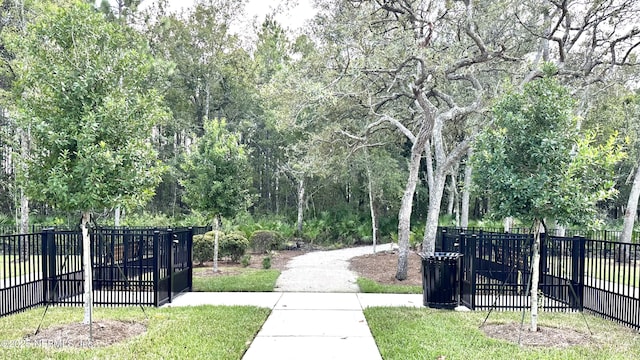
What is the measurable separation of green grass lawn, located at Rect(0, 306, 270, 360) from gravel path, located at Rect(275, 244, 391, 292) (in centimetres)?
288

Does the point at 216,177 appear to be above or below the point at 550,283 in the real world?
above

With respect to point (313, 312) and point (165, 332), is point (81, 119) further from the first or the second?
point (313, 312)

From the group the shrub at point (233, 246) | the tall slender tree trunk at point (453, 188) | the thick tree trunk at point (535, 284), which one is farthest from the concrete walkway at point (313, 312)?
the tall slender tree trunk at point (453, 188)

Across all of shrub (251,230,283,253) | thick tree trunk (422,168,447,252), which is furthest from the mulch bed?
thick tree trunk (422,168,447,252)

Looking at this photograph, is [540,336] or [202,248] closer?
[540,336]

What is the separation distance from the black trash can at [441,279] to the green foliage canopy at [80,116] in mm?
5177

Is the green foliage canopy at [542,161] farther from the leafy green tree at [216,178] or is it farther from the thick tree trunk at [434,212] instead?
the leafy green tree at [216,178]

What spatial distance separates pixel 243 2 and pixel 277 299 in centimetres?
2174

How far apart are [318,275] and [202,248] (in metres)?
4.04

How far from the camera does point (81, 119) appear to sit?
6.68 meters

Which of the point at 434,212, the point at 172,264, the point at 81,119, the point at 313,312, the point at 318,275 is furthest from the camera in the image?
the point at 318,275

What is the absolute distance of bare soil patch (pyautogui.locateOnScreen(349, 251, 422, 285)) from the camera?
12.2 m

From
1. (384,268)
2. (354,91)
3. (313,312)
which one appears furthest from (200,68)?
(313,312)

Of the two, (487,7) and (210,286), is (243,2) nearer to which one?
(487,7)
